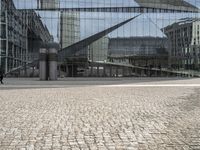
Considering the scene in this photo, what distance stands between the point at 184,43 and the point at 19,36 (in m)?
28.8

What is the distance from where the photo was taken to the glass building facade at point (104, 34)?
→ 66000 millimetres

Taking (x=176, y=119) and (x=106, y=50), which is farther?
(x=106, y=50)

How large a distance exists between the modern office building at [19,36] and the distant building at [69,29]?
2.34 metres

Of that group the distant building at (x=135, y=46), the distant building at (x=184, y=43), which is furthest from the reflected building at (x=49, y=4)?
the distant building at (x=184, y=43)

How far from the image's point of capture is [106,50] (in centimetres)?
6806

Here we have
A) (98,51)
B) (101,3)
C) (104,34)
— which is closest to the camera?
(98,51)

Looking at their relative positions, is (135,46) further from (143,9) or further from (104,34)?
(143,9)

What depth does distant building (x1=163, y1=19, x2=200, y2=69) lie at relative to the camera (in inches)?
2756

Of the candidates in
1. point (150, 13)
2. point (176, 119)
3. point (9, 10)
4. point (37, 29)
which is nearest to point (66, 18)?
point (37, 29)

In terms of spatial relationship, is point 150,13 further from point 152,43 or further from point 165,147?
point 165,147

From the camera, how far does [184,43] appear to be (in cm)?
7238

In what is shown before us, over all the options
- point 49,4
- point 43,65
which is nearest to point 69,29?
point 49,4

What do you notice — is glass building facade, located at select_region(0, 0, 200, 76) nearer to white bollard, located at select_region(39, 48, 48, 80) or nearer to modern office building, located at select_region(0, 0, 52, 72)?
modern office building, located at select_region(0, 0, 52, 72)

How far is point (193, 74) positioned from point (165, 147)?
64.4 metres
